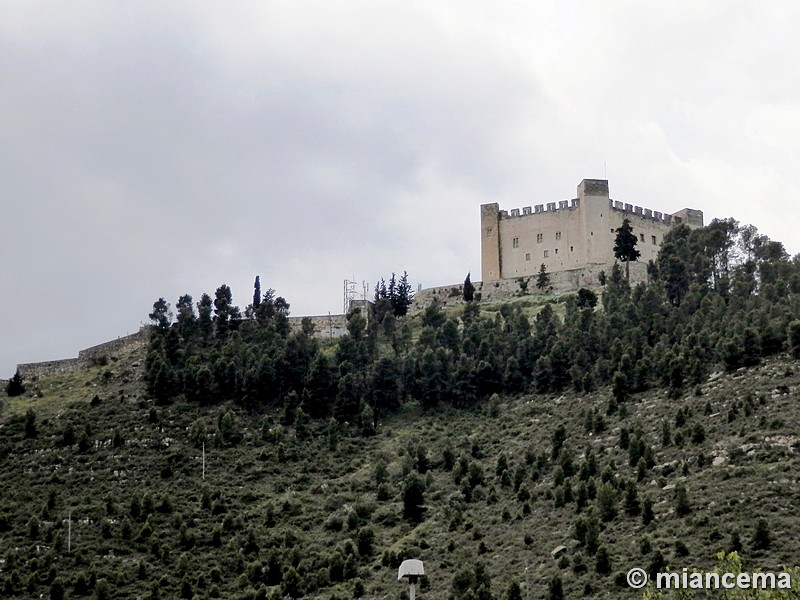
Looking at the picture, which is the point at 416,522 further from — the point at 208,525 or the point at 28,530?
the point at 28,530

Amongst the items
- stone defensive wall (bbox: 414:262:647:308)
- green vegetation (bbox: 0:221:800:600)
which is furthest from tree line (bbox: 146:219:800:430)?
stone defensive wall (bbox: 414:262:647:308)

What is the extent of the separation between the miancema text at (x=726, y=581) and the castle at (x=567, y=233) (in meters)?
39.8

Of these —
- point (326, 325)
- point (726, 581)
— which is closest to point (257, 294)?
point (326, 325)

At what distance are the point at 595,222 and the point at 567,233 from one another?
1.61m

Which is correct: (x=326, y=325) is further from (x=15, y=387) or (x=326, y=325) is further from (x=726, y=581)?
(x=726, y=581)

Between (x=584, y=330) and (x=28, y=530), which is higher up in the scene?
(x=584, y=330)

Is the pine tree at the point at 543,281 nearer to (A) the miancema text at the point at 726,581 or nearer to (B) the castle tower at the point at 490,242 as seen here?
(B) the castle tower at the point at 490,242

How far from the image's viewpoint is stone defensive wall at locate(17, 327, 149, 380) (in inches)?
2803

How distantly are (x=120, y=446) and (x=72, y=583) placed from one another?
1169 centimetres

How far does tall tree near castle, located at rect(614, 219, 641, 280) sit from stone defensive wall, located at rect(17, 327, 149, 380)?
80.2 ft

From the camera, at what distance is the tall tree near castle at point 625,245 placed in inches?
2926

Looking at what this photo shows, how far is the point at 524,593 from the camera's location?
→ 3869 cm

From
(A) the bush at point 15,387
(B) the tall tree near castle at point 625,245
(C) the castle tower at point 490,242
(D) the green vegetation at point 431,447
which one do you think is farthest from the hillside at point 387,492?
(C) the castle tower at point 490,242

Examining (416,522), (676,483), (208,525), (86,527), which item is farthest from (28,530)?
(676,483)
